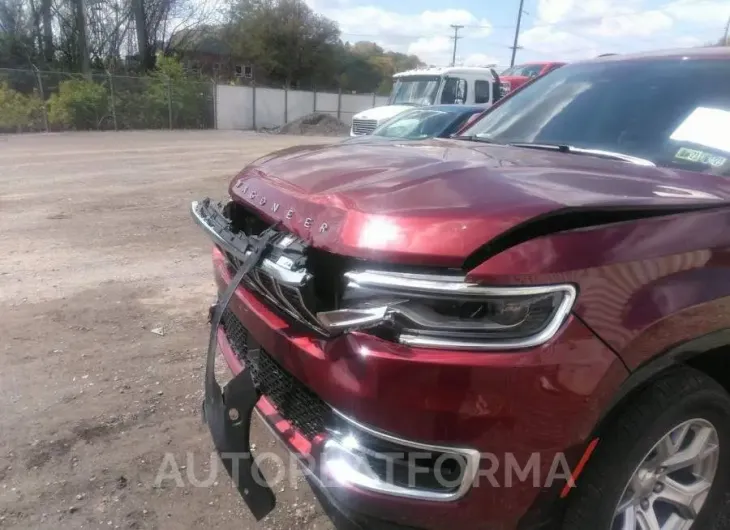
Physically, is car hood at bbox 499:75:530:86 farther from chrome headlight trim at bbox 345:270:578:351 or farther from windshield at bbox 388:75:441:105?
chrome headlight trim at bbox 345:270:578:351

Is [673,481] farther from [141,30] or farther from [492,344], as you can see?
[141,30]

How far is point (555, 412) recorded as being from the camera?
5.57 feet

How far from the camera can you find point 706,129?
2.61 meters

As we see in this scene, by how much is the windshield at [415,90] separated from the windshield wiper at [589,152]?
48.4 feet

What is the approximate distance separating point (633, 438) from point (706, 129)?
4.79 feet

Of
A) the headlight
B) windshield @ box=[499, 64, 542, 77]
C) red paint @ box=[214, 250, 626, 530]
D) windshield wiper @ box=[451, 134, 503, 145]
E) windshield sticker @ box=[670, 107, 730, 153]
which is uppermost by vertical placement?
windshield @ box=[499, 64, 542, 77]

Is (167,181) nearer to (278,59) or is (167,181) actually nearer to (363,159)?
(363,159)

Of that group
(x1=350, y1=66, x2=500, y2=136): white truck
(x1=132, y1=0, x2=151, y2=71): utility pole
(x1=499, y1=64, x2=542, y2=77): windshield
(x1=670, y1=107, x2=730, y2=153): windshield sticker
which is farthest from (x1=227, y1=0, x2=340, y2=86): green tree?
(x1=670, y1=107, x2=730, y2=153): windshield sticker

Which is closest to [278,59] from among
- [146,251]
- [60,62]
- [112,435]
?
[60,62]

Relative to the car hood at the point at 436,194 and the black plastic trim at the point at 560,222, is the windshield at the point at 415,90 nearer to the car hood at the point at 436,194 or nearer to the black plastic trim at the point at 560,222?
the car hood at the point at 436,194

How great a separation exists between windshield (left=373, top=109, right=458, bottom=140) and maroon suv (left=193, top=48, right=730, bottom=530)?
8.50 m

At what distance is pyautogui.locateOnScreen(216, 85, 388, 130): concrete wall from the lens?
106ft

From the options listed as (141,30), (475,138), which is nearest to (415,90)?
(475,138)

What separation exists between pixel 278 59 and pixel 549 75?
4674 centimetres
